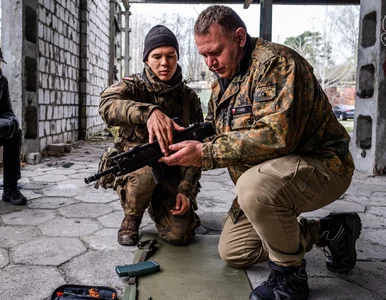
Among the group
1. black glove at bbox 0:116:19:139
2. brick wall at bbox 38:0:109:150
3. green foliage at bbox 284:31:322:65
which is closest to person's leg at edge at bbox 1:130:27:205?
black glove at bbox 0:116:19:139

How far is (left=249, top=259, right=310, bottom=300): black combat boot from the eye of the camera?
5.78ft

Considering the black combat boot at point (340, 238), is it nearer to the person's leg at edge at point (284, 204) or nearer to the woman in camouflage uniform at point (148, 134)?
the person's leg at edge at point (284, 204)

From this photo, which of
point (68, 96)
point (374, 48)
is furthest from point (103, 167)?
point (68, 96)

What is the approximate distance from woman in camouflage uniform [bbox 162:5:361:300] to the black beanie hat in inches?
25.8

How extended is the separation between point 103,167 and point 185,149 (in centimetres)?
83

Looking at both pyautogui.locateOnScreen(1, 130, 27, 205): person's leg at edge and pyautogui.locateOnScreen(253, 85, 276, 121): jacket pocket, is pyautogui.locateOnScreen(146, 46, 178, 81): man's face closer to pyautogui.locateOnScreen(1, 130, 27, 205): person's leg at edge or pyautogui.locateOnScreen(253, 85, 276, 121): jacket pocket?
pyautogui.locateOnScreen(253, 85, 276, 121): jacket pocket

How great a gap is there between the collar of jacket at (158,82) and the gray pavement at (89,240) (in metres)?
0.94

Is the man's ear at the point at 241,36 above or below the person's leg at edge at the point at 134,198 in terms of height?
above

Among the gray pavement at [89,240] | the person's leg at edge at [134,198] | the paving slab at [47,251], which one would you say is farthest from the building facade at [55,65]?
the person's leg at edge at [134,198]

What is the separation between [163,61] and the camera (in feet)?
8.04

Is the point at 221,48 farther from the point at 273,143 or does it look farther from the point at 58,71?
the point at 58,71

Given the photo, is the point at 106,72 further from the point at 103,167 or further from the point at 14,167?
the point at 103,167

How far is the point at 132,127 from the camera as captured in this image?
254 centimetres

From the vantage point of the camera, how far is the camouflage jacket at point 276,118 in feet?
5.43
